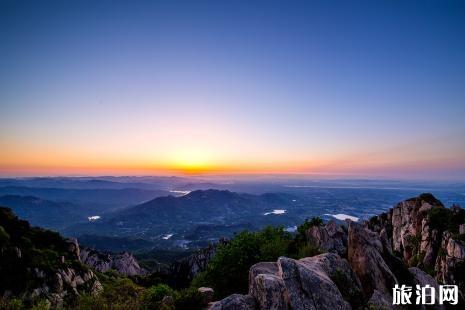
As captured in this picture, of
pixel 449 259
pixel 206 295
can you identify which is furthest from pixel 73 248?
pixel 449 259

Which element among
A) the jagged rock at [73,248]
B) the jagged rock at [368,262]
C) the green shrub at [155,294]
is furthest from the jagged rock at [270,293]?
the jagged rock at [73,248]

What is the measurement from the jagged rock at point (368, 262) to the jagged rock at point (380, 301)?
91cm

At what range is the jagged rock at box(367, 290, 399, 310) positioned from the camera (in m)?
24.6

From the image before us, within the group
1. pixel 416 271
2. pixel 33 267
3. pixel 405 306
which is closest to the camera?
pixel 405 306

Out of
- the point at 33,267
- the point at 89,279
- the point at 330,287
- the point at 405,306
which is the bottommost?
the point at 89,279

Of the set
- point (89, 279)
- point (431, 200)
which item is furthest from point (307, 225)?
point (89, 279)

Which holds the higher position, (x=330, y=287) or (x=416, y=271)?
(x=330, y=287)

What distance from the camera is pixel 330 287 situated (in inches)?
949

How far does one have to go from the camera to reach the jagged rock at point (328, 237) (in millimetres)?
62000

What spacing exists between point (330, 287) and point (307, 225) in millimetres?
58266

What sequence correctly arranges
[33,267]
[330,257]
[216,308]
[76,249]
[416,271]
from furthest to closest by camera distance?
[76,249] < [33,267] < [416,271] < [330,257] < [216,308]

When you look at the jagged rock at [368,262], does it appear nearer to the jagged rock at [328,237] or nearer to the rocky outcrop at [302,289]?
the rocky outcrop at [302,289]

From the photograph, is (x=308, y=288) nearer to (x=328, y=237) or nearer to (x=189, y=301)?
(x=189, y=301)

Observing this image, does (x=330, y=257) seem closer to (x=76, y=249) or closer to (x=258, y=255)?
(x=258, y=255)
